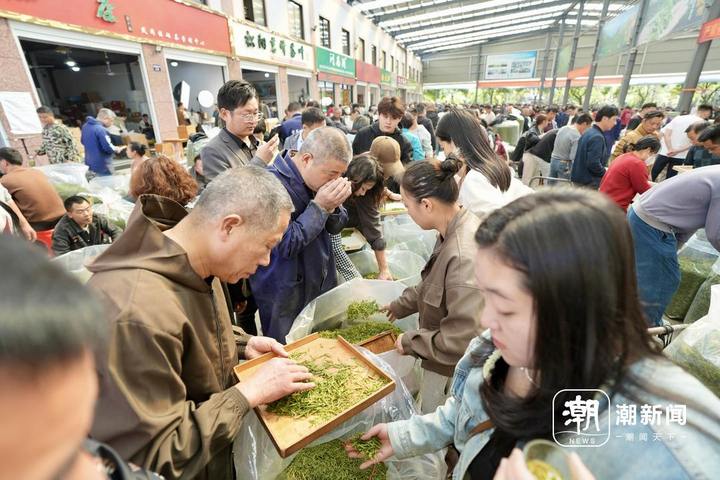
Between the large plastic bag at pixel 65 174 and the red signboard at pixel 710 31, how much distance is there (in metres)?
10.6

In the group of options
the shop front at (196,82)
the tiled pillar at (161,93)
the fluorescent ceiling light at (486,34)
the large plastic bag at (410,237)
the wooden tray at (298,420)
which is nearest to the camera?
the wooden tray at (298,420)

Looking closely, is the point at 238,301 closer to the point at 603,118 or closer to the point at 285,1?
the point at 603,118

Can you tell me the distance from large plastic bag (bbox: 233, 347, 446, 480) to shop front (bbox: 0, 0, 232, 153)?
6.25 meters

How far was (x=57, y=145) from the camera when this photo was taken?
5250mm

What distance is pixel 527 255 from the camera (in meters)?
0.77

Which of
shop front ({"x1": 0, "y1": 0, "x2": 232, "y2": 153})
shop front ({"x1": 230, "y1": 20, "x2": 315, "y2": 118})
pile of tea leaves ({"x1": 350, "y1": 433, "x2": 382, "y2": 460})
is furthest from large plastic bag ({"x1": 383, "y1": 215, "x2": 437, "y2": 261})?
shop front ({"x1": 230, "y1": 20, "x2": 315, "y2": 118})

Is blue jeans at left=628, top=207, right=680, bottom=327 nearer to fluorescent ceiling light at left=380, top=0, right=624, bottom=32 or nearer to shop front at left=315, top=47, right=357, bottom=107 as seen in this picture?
shop front at left=315, top=47, right=357, bottom=107

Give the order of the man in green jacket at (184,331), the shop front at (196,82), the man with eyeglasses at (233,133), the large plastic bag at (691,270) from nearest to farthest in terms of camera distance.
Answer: the man in green jacket at (184,331) → the man with eyeglasses at (233,133) → the large plastic bag at (691,270) → the shop front at (196,82)

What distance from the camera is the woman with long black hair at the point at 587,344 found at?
713 mm

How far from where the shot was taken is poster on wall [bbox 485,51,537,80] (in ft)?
100

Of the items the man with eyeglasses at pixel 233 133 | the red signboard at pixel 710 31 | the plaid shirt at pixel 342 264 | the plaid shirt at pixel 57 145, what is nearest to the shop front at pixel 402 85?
the red signboard at pixel 710 31

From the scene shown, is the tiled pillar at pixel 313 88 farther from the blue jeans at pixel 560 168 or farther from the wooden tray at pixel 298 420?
the wooden tray at pixel 298 420

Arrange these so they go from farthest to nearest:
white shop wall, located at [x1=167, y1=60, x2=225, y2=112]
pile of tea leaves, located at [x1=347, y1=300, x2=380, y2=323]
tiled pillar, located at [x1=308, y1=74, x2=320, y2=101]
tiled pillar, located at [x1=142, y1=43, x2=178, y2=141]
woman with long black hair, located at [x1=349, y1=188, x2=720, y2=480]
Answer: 1. tiled pillar, located at [x1=308, y1=74, x2=320, y2=101]
2. white shop wall, located at [x1=167, y1=60, x2=225, y2=112]
3. tiled pillar, located at [x1=142, y1=43, x2=178, y2=141]
4. pile of tea leaves, located at [x1=347, y1=300, x2=380, y2=323]
5. woman with long black hair, located at [x1=349, y1=188, x2=720, y2=480]

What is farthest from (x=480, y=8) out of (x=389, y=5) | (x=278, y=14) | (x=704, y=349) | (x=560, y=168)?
(x=704, y=349)
